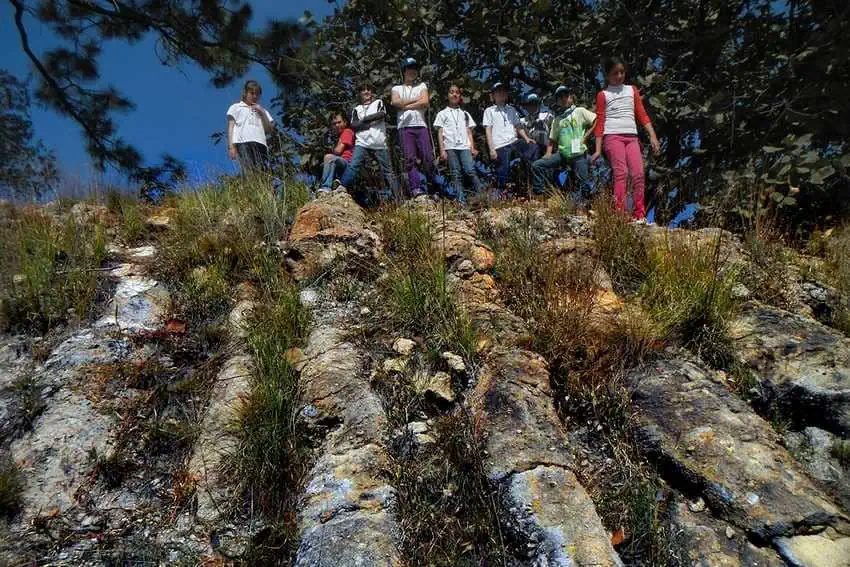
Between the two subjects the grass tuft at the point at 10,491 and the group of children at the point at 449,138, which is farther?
the group of children at the point at 449,138

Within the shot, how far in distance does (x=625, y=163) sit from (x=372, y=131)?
245 centimetres

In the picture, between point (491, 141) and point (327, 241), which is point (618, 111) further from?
point (327, 241)

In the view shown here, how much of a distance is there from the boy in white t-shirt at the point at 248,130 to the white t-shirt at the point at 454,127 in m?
1.83

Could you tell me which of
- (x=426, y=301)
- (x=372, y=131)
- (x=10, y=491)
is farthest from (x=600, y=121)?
(x=10, y=491)

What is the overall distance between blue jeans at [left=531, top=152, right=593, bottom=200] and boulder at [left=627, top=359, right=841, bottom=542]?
281cm

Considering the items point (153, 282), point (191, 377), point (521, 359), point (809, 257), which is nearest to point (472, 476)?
point (521, 359)

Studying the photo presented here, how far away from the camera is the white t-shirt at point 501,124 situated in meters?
6.08

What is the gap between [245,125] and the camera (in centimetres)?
602

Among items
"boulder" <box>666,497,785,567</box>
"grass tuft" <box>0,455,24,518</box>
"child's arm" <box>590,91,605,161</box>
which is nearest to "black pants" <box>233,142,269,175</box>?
"child's arm" <box>590,91,605,161</box>

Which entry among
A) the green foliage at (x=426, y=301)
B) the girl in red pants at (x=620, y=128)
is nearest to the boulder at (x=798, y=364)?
the green foliage at (x=426, y=301)

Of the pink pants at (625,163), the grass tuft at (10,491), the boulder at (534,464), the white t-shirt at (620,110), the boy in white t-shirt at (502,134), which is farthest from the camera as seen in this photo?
the boy in white t-shirt at (502,134)

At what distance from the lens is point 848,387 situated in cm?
304

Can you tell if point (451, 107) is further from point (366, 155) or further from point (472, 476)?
point (472, 476)

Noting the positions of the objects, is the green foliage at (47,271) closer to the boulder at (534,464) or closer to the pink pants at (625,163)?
the boulder at (534,464)
